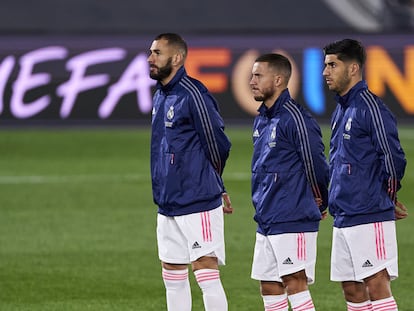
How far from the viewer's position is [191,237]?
8031 mm

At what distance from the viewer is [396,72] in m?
21.5

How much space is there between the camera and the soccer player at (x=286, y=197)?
7621mm

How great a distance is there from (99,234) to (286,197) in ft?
18.1

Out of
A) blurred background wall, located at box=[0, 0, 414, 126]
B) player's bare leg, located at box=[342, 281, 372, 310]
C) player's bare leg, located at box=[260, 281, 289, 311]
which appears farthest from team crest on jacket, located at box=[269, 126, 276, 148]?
blurred background wall, located at box=[0, 0, 414, 126]

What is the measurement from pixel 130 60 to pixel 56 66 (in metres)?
1.33

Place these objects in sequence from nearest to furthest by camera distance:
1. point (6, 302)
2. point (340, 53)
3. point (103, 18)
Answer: point (340, 53) < point (6, 302) < point (103, 18)

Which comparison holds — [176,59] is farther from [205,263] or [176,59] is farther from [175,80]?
[205,263]

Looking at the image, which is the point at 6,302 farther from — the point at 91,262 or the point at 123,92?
the point at 123,92

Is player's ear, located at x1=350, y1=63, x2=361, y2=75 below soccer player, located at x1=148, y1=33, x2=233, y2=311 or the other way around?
the other way around

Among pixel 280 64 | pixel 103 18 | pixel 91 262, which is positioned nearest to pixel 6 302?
pixel 91 262

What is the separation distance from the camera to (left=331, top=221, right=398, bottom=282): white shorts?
297 inches

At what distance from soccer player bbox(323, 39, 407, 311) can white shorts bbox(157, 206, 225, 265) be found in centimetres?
87

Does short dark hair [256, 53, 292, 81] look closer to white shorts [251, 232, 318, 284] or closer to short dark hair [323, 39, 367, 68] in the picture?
short dark hair [323, 39, 367, 68]

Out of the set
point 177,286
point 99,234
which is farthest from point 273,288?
point 99,234
